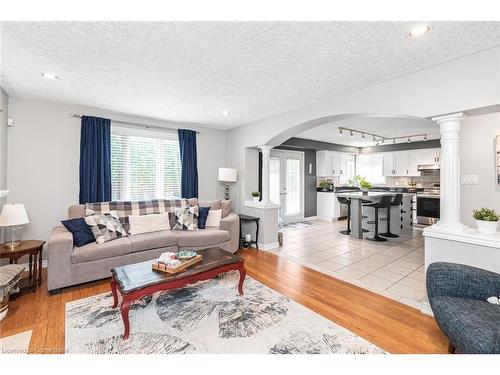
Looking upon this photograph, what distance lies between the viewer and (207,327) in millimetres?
2121

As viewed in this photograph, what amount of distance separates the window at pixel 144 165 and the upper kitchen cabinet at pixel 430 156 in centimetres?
678

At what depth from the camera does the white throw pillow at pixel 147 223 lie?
3644mm

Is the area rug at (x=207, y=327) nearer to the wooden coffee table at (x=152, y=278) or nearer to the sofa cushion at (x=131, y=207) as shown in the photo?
the wooden coffee table at (x=152, y=278)

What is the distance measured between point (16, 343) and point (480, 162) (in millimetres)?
5292

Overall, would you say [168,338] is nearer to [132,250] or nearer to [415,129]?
[132,250]

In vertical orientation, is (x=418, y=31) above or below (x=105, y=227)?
above

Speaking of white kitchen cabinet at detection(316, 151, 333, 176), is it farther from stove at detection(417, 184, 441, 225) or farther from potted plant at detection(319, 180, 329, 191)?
stove at detection(417, 184, 441, 225)

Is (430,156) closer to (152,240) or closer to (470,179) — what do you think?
(470,179)

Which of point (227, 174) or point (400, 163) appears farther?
point (400, 163)

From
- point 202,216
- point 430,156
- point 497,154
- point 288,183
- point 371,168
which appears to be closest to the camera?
point 497,154

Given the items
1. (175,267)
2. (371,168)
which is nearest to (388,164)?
(371,168)

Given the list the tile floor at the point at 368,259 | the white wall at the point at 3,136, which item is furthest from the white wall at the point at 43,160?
the tile floor at the point at 368,259

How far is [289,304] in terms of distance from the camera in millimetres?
2525
